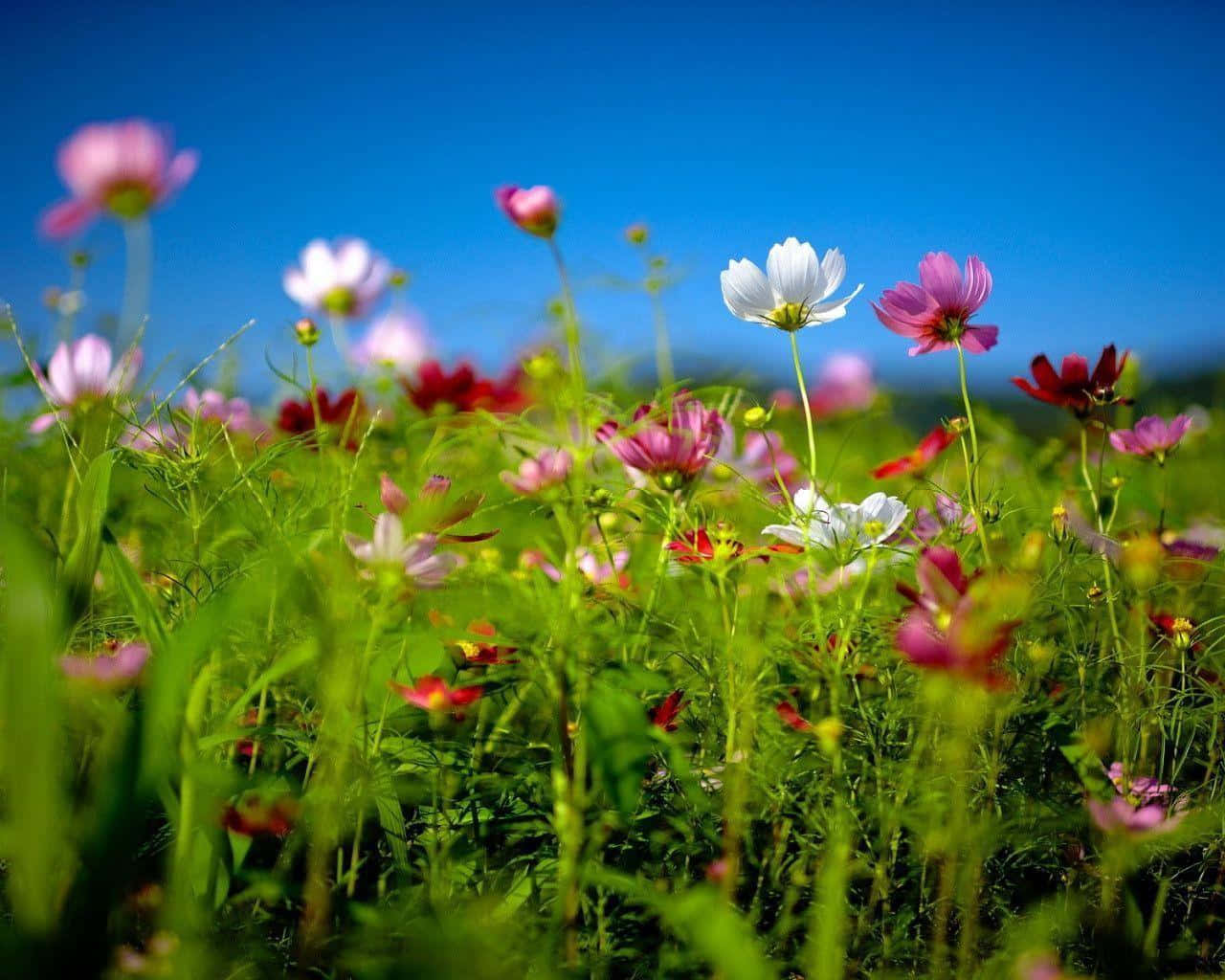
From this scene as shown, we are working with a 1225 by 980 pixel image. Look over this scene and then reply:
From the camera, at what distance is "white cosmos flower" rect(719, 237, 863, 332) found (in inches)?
30.8

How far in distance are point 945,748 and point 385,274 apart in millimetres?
762

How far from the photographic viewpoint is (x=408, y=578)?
2.12ft

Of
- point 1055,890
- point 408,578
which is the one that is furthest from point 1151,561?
point 408,578

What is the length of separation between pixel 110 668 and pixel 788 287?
634 millimetres

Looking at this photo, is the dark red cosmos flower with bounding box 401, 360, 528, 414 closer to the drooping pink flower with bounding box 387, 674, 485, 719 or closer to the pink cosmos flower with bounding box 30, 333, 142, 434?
the pink cosmos flower with bounding box 30, 333, 142, 434

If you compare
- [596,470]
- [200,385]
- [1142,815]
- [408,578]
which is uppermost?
[200,385]

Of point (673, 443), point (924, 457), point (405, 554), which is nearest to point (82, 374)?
point (405, 554)

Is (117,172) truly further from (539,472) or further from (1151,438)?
(1151,438)

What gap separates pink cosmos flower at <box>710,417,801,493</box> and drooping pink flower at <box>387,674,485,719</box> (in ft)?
0.92

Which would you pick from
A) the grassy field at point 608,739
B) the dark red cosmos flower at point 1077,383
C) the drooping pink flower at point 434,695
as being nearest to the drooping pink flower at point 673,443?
the grassy field at point 608,739

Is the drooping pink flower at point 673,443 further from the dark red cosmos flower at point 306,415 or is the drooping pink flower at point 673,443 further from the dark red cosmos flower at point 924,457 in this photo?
the dark red cosmos flower at point 306,415

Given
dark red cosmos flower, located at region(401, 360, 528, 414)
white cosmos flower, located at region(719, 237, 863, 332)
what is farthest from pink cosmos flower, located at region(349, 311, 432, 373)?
white cosmos flower, located at region(719, 237, 863, 332)

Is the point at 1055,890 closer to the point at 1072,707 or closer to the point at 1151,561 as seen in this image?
the point at 1072,707

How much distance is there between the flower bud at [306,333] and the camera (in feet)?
3.05
